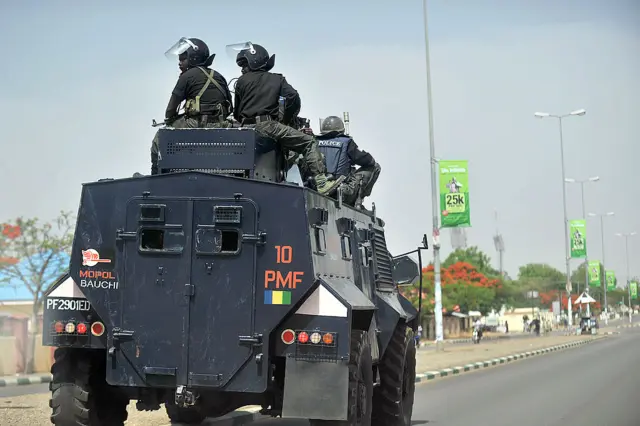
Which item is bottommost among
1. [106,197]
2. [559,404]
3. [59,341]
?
[559,404]

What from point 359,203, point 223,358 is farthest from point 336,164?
point 223,358

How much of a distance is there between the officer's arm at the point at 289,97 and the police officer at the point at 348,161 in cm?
191

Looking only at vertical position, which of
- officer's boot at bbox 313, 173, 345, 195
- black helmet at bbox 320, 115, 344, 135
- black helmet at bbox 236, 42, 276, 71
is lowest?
officer's boot at bbox 313, 173, 345, 195

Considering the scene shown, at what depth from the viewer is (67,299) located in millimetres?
9727

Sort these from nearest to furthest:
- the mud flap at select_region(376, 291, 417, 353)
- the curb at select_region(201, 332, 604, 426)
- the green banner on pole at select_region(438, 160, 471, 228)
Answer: the mud flap at select_region(376, 291, 417, 353) < the curb at select_region(201, 332, 604, 426) < the green banner on pole at select_region(438, 160, 471, 228)

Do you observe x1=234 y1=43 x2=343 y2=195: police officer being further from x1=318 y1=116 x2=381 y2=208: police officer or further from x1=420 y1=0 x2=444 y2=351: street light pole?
x1=420 y1=0 x2=444 y2=351: street light pole

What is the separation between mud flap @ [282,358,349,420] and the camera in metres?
9.23

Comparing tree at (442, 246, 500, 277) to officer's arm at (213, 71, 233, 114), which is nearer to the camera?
officer's arm at (213, 71, 233, 114)

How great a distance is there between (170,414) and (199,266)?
3711mm

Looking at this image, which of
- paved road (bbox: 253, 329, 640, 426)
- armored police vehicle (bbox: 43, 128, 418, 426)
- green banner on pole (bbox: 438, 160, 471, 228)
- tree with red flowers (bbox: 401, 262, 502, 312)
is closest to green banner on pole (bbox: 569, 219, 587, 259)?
tree with red flowers (bbox: 401, 262, 502, 312)

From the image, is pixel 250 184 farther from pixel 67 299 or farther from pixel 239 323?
pixel 67 299

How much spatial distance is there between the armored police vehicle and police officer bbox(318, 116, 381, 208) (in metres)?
3.25

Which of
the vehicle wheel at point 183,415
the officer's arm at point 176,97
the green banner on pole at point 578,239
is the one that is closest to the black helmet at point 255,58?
the officer's arm at point 176,97

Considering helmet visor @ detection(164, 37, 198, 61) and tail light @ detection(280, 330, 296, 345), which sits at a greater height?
helmet visor @ detection(164, 37, 198, 61)
